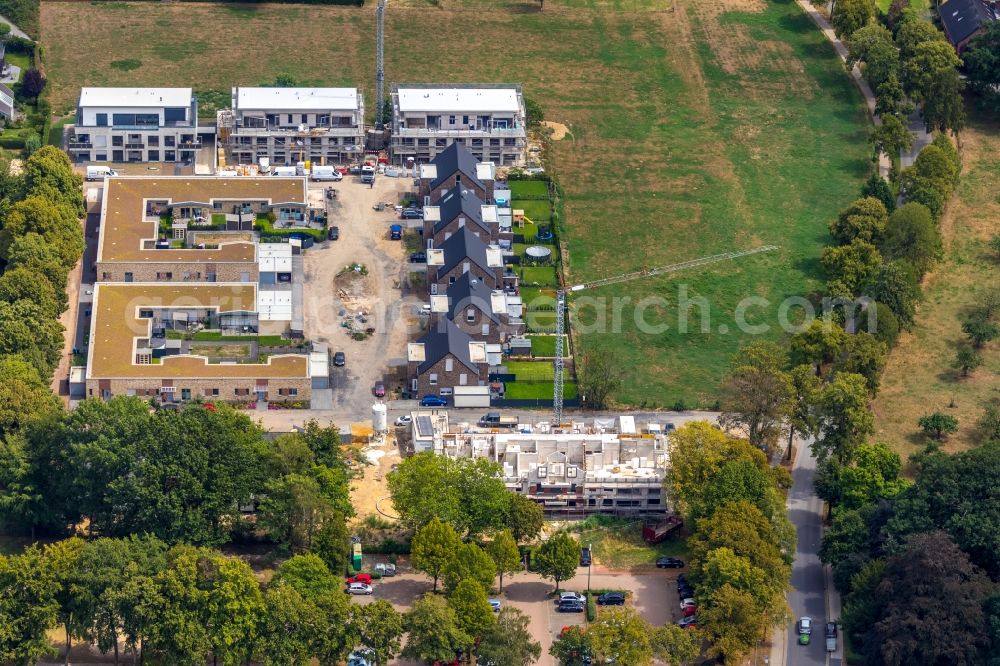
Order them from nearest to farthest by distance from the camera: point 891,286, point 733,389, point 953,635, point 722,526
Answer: point 953,635 → point 722,526 → point 733,389 → point 891,286

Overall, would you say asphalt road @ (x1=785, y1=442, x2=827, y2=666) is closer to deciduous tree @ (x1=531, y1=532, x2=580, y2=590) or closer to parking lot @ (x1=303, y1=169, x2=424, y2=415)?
deciduous tree @ (x1=531, y1=532, x2=580, y2=590)

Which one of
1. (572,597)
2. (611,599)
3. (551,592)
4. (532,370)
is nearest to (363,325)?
(532,370)

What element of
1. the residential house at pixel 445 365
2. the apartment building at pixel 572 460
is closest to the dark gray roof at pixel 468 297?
the residential house at pixel 445 365

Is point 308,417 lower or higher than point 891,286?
lower

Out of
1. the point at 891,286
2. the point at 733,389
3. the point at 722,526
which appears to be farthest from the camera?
the point at 891,286

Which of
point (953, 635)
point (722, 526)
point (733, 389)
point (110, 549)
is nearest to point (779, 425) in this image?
point (733, 389)

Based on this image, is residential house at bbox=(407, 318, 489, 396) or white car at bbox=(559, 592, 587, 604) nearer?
white car at bbox=(559, 592, 587, 604)

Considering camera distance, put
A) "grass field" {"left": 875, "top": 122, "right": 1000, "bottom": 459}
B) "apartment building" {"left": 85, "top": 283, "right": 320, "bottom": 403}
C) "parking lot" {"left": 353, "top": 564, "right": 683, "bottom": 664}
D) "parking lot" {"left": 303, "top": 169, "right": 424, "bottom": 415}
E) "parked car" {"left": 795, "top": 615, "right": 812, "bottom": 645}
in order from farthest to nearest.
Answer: "parking lot" {"left": 303, "top": 169, "right": 424, "bottom": 415}, "apartment building" {"left": 85, "top": 283, "right": 320, "bottom": 403}, "grass field" {"left": 875, "top": 122, "right": 1000, "bottom": 459}, "parking lot" {"left": 353, "top": 564, "right": 683, "bottom": 664}, "parked car" {"left": 795, "top": 615, "right": 812, "bottom": 645}

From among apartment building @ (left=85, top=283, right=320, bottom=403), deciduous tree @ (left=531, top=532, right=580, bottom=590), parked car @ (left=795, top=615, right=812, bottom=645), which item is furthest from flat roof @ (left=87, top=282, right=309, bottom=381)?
parked car @ (left=795, top=615, right=812, bottom=645)

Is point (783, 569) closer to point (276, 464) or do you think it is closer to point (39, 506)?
point (276, 464)
